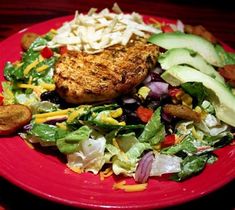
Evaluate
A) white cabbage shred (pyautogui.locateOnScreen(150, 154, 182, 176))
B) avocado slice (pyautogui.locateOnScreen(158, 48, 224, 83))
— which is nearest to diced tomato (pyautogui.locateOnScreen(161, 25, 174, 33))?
avocado slice (pyautogui.locateOnScreen(158, 48, 224, 83))

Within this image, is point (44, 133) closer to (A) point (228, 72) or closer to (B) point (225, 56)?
(A) point (228, 72)

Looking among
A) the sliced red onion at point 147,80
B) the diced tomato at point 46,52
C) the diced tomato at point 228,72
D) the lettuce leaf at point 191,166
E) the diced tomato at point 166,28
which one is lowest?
the lettuce leaf at point 191,166

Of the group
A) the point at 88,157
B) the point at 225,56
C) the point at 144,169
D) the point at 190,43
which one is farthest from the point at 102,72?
the point at 225,56

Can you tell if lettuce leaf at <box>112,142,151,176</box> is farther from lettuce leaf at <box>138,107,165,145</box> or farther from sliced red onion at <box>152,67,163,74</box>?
sliced red onion at <box>152,67,163,74</box>

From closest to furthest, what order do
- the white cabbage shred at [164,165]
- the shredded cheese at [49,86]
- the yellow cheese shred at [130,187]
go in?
the yellow cheese shred at [130,187] < the white cabbage shred at [164,165] < the shredded cheese at [49,86]

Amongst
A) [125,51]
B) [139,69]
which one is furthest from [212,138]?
[125,51]

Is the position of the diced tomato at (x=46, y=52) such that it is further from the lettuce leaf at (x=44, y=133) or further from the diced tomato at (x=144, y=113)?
the diced tomato at (x=144, y=113)

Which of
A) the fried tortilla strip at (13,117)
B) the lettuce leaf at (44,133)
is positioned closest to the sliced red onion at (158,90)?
the lettuce leaf at (44,133)
